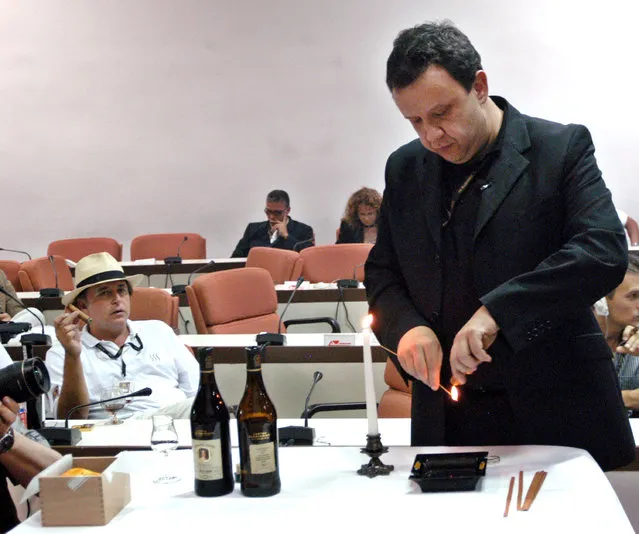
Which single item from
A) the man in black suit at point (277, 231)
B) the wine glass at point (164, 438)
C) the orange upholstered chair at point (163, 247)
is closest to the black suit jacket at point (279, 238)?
the man in black suit at point (277, 231)

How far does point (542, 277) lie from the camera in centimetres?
144

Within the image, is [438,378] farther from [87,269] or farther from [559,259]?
[87,269]

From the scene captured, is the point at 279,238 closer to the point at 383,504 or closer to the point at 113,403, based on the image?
the point at 113,403

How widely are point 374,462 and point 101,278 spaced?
6.75ft

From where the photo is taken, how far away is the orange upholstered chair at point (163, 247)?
797 centimetres

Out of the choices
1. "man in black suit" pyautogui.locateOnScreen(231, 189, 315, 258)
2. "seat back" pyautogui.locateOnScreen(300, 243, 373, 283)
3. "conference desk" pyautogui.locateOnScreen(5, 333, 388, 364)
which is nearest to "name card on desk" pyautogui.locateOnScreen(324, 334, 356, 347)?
"conference desk" pyautogui.locateOnScreen(5, 333, 388, 364)

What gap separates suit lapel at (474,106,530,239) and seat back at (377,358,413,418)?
61.8 inches

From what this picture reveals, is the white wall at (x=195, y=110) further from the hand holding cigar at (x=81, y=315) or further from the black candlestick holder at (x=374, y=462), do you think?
the black candlestick holder at (x=374, y=462)

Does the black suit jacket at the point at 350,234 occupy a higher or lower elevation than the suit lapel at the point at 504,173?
lower

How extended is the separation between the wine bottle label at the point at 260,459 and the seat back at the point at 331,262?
4640 millimetres

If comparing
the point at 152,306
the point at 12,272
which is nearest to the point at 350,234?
the point at 12,272

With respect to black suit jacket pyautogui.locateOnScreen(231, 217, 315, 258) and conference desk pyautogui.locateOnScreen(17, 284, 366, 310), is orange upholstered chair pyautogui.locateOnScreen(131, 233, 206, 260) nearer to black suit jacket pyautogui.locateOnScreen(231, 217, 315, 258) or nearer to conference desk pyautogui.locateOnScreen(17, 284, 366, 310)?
black suit jacket pyautogui.locateOnScreen(231, 217, 315, 258)

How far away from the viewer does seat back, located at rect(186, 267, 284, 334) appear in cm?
444

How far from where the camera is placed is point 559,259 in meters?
1.45
